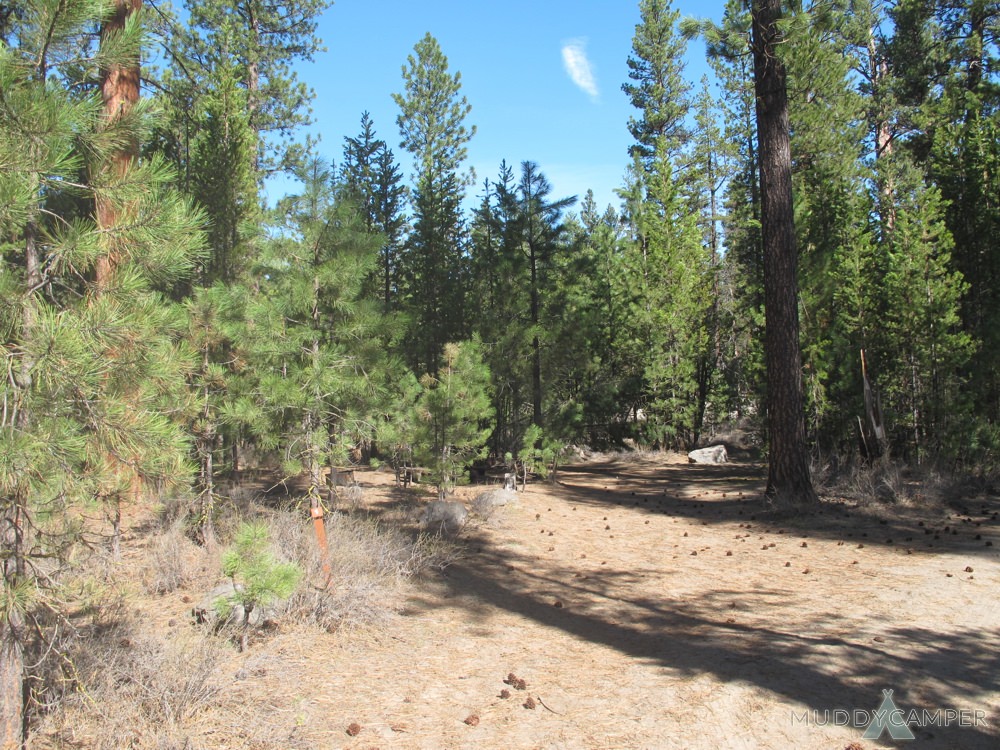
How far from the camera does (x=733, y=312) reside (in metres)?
20.5

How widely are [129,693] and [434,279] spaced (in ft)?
48.2

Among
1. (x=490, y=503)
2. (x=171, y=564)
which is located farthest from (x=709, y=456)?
(x=171, y=564)

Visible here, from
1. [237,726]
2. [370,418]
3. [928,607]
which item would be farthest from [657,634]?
[370,418]

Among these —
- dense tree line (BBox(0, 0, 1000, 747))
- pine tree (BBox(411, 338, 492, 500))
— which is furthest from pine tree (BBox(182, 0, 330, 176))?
pine tree (BBox(411, 338, 492, 500))

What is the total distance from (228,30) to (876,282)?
1435cm

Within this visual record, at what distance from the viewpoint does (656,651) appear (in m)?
4.45

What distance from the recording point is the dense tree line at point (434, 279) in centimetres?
298

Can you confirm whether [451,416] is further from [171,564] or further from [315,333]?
[171,564]

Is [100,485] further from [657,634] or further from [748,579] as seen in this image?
[748,579]

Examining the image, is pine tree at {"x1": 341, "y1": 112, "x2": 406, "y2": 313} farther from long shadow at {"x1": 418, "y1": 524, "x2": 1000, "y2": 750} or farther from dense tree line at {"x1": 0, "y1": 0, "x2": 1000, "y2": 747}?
long shadow at {"x1": 418, "y1": 524, "x2": 1000, "y2": 750}

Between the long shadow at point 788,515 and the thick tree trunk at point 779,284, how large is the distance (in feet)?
1.81

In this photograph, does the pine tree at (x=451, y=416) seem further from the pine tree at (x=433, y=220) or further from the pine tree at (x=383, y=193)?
the pine tree at (x=383, y=193)

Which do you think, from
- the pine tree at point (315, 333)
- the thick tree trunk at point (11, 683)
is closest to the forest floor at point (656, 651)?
the thick tree trunk at point (11, 683)

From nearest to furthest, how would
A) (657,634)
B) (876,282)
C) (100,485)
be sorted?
(100,485) → (657,634) → (876,282)
